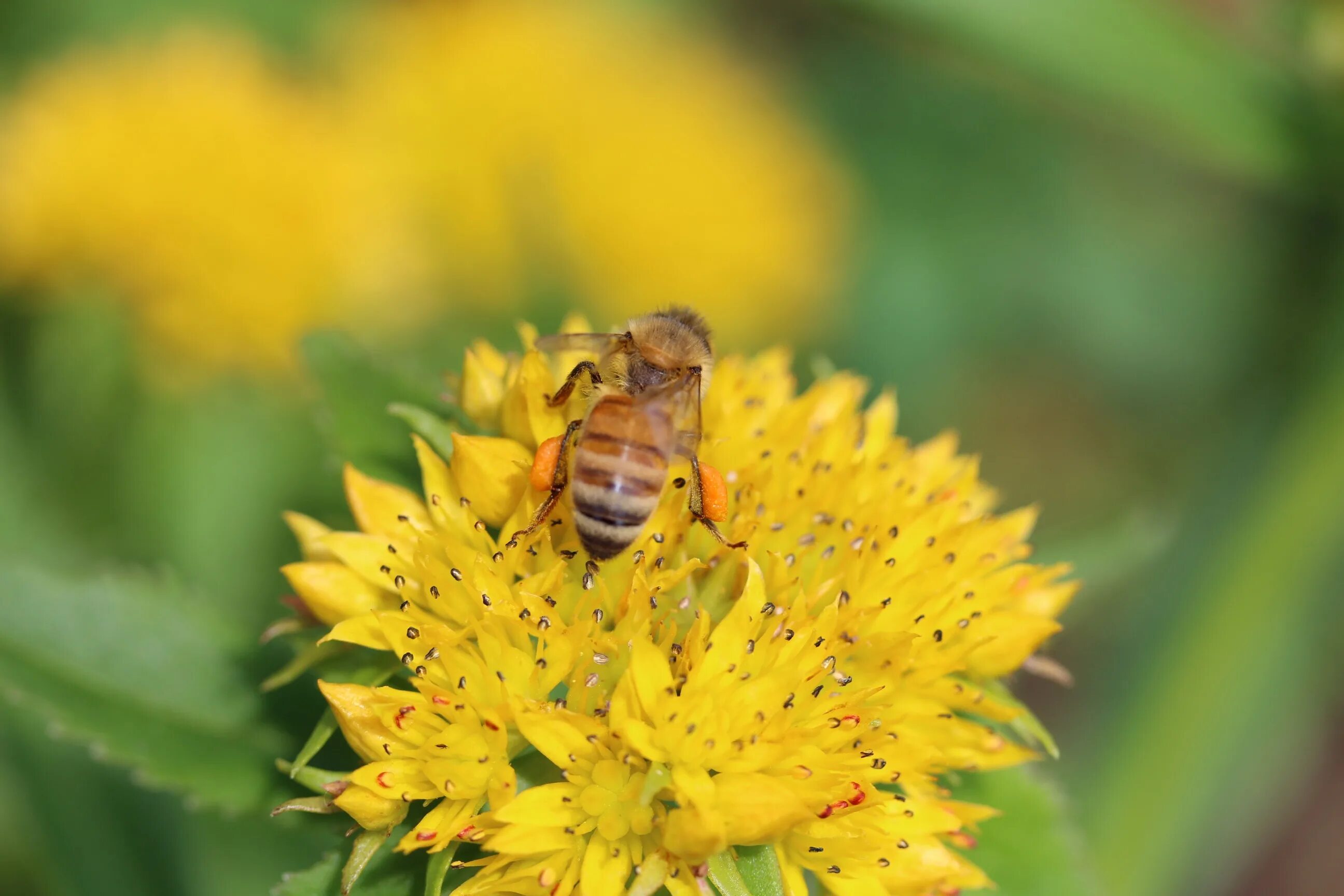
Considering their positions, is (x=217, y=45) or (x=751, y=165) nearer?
(x=217, y=45)

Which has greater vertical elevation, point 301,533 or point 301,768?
point 301,533

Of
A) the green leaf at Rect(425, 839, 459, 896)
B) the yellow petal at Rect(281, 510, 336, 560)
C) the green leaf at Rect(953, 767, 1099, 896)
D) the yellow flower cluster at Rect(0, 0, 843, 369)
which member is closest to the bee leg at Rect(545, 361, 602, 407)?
the yellow petal at Rect(281, 510, 336, 560)

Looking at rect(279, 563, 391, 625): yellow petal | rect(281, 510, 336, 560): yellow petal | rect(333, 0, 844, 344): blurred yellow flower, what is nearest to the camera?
rect(279, 563, 391, 625): yellow petal

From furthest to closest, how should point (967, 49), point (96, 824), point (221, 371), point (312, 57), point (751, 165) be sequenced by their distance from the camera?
1. point (312, 57)
2. point (751, 165)
3. point (967, 49)
4. point (221, 371)
5. point (96, 824)

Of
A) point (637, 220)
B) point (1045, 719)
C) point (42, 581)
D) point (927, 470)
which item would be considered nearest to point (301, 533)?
point (42, 581)

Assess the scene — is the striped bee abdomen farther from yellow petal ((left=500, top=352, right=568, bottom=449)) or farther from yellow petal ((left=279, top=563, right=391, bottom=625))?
yellow petal ((left=279, top=563, right=391, bottom=625))

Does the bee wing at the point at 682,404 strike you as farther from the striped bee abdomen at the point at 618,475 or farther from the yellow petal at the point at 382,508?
the yellow petal at the point at 382,508

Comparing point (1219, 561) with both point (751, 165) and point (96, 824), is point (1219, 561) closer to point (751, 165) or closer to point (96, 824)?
point (751, 165)
